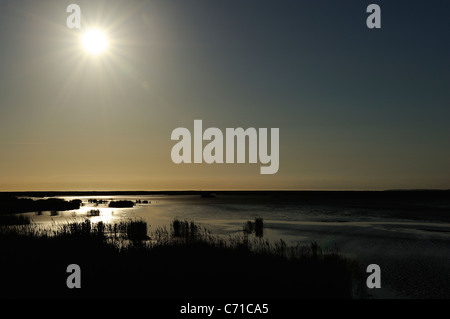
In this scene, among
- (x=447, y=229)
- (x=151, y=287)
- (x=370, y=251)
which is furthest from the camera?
(x=447, y=229)

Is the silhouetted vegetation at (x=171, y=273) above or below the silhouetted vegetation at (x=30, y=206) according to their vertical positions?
above

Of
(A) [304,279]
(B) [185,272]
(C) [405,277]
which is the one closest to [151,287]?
(B) [185,272]

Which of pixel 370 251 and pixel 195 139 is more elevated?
pixel 195 139

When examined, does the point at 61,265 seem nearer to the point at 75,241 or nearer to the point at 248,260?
the point at 75,241

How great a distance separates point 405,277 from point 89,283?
12324 millimetres

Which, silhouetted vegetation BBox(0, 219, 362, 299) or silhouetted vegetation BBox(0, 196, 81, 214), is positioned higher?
silhouetted vegetation BBox(0, 219, 362, 299)

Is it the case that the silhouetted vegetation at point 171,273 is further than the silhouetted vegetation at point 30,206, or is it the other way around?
the silhouetted vegetation at point 30,206

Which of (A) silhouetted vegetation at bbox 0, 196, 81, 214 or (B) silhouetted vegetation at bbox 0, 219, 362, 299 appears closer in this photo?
(B) silhouetted vegetation at bbox 0, 219, 362, 299

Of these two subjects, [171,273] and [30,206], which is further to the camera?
[30,206]

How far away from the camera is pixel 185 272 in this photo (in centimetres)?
1277

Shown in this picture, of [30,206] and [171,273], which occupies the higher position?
[171,273]
